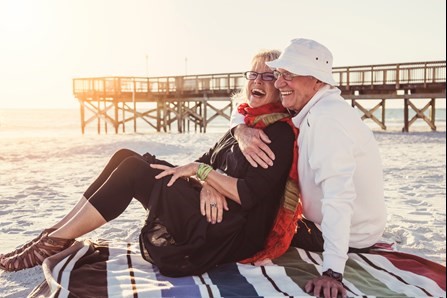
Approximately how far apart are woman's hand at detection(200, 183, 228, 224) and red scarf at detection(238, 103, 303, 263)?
0.38 meters

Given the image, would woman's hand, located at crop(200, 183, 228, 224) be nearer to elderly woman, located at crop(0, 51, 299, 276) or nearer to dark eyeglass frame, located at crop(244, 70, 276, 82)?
elderly woman, located at crop(0, 51, 299, 276)

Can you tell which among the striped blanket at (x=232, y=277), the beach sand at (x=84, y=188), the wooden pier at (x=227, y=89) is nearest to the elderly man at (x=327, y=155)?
the striped blanket at (x=232, y=277)

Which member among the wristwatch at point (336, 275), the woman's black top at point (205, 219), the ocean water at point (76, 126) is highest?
the woman's black top at point (205, 219)

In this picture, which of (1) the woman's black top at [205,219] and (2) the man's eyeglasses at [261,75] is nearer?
(1) the woman's black top at [205,219]

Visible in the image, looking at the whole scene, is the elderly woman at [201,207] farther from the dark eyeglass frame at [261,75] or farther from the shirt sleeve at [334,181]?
the shirt sleeve at [334,181]

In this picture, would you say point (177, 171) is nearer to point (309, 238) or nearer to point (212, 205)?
point (212, 205)

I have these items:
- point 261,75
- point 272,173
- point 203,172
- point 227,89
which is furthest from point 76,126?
point 272,173

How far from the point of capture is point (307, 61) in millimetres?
2869

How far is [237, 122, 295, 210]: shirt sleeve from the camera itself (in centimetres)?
285

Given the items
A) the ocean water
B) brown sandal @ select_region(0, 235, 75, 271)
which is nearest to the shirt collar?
brown sandal @ select_region(0, 235, 75, 271)

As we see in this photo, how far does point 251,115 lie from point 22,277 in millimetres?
1690

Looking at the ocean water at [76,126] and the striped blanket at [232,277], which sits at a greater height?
the striped blanket at [232,277]

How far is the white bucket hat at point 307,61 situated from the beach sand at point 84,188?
170cm

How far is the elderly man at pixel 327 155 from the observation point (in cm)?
266
